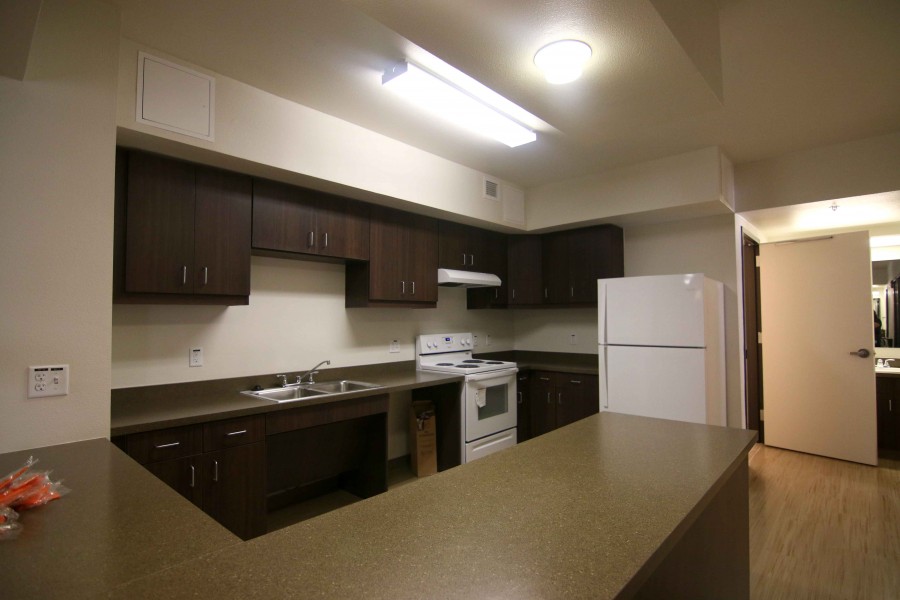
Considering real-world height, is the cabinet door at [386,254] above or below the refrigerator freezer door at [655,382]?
above

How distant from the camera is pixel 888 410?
13.5 feet

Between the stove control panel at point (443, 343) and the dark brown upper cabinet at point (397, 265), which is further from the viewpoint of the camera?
the stove control panel at point (443, 343)

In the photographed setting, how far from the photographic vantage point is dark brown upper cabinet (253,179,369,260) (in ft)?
8.57

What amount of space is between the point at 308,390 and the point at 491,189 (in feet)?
7.54

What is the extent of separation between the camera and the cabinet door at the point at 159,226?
6.96ft

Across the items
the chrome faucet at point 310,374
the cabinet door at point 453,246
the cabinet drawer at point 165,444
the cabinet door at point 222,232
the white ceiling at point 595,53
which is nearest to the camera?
the white ceiling at point 595,53

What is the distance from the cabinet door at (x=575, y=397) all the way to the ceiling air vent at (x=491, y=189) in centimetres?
175

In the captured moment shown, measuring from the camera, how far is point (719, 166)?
A: 3270mm

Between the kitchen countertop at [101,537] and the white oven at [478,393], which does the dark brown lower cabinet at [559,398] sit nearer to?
the white oven at [478,393]

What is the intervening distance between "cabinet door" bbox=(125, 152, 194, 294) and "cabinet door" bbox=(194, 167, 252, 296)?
0.15 ft

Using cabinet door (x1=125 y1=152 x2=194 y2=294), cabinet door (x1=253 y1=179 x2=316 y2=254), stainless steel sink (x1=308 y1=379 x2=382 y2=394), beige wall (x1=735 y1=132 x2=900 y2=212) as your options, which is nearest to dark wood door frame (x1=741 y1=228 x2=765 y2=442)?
beige wall (x1=735 y1=132 x2=900 y2=212)

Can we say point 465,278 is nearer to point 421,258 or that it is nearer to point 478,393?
point 421,258

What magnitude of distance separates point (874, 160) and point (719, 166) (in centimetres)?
106

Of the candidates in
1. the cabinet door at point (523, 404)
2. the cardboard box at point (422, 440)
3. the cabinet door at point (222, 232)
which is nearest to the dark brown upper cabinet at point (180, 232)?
the cabinet door at point (222, 232)
